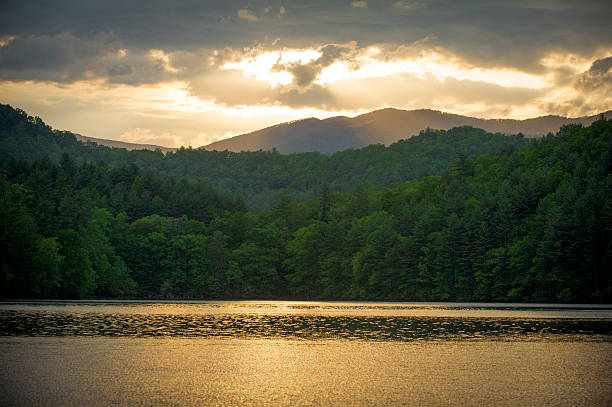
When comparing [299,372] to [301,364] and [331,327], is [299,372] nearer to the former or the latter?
[301,364]

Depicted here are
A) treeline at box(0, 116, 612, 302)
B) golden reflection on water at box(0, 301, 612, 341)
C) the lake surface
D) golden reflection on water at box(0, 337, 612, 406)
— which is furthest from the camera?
treeline at box(0, 116, 612, 302)

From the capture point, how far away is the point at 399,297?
472ft

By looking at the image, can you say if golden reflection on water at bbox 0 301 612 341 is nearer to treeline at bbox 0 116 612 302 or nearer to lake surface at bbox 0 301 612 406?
lake surface at bbox 0 301 612 406

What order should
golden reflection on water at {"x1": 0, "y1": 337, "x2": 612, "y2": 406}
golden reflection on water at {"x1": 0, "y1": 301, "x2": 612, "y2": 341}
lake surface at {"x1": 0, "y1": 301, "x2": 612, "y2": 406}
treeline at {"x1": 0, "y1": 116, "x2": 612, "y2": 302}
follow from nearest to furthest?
golden reflection on water at {"x1": 0, "y1": 337, "x2": 612, "y2": 406} < lake surface at {"x1": 0, "y1": 301, "x2": 612, "y2": 406} < golden reflection on water at {"x1": 0, "y1": 301, "x2": 612, "y2": 341} < treeline at {"x1": 0, "y1": 116, "x2": 612, "y2": 302}

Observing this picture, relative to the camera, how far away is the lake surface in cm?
2816

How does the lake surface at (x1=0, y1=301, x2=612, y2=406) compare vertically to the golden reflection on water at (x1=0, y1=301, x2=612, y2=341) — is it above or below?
above

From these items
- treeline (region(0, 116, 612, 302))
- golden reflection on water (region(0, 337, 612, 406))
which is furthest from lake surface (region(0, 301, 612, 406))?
treeline (region(0, 116, 612, 302))

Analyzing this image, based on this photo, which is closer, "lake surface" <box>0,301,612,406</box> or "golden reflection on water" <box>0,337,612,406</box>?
"golden reflection on water" <box>0,337,612,406</box>

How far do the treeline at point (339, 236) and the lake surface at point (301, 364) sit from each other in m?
50.6

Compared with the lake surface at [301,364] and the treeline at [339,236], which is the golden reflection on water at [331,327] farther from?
the treeline at [339,236]

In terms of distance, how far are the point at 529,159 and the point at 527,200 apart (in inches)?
1374

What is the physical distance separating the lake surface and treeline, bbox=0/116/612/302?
50601 millimetres

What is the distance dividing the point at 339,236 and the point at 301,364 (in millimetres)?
133114

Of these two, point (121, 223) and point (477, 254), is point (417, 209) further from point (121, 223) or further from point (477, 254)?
point (121, 223)
